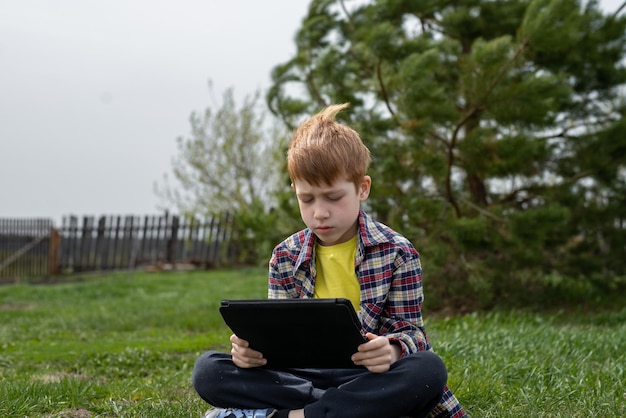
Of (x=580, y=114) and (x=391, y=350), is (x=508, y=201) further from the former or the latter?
(x=391, y=350)

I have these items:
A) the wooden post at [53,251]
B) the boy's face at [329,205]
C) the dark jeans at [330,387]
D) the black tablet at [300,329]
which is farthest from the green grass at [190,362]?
the wooden post at [53,251]

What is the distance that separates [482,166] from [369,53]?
144cm

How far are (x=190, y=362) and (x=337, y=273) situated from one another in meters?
2.37

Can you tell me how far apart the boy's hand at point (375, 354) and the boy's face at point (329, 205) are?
0.40 metres

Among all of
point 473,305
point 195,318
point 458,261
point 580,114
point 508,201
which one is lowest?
point 195,318

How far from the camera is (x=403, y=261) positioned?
248 centimetres

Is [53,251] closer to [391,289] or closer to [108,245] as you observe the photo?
[108,245]

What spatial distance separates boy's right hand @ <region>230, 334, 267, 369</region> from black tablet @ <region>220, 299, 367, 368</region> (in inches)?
0.9

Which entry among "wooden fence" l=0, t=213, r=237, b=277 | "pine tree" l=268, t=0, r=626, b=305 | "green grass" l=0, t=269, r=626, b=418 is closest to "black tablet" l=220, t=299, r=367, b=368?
"green grass" l=0, t=269, r=626, b=418

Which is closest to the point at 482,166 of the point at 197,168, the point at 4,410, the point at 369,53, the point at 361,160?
the point at 369,53

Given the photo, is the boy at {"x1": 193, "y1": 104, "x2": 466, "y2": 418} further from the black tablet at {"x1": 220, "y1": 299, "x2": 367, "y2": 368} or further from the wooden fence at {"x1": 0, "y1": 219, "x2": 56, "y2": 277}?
the wooden fence at {"x1": 0, "y1": 219, "x2": 56, "y2": 277}

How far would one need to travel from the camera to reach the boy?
2.33m

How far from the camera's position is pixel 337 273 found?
2586mm

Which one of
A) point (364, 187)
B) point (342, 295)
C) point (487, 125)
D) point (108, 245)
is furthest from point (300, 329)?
point (108, 245)
